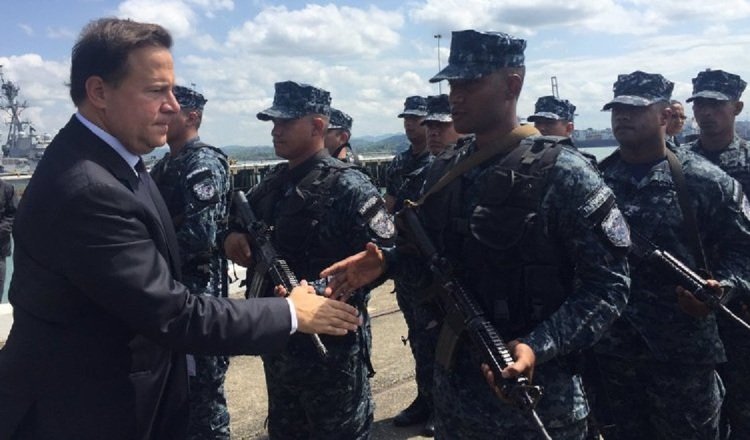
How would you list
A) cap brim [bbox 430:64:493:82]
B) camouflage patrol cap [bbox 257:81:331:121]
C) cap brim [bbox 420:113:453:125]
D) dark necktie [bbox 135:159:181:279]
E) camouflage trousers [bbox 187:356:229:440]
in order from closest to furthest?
dark necktie [bbox 135:159:181:279] < cap brim [bbox 430:64:493:82] < camouflage patrol cap [bbox 257:81:331:121] < camouflage trousers [bbox 187:356:229:440] < cap brim [bbox 420:113:453:125]

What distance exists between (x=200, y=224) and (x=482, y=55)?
92.9 inches

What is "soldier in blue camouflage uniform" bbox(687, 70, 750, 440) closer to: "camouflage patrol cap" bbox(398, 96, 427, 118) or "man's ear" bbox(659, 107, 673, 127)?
"man's ear" bbox(659, 107, 673, 127)

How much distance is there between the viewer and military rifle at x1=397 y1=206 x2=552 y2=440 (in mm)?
2041

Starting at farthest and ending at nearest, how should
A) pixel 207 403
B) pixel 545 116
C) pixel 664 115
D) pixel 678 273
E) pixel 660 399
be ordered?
pixel 545 116 < pixel 207 403 < pixel 664 115 < pixel 660 399 < pixel 678 273

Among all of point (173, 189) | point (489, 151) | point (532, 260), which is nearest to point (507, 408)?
point (532, 260)

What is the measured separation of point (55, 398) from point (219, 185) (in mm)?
2494

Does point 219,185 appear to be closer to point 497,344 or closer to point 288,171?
point 288,171

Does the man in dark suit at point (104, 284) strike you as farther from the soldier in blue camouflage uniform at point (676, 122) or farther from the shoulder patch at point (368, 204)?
the soldier in blue camouflage uniform at point (676, 122)

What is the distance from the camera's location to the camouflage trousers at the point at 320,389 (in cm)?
349

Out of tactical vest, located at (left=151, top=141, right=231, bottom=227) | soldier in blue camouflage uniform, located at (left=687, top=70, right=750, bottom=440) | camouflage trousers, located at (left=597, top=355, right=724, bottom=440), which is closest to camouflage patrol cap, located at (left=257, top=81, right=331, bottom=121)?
tactical vest, located at (left=151, top=141, right=231, bottom=227)

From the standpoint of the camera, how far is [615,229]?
7.55 feet

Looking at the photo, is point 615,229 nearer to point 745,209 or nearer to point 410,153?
point 745,209

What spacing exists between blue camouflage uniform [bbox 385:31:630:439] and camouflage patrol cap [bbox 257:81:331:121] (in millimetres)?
1480

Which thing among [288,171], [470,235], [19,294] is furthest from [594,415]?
[19,294]
